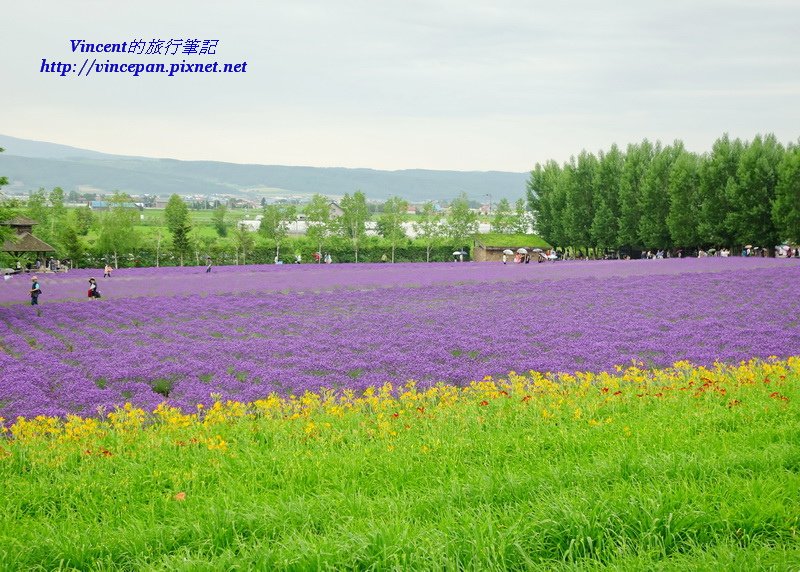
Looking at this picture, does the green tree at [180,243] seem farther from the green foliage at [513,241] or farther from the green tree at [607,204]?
the green tree at [607,204]

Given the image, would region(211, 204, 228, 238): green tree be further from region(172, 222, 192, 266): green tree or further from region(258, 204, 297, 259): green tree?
region(172, 222, 192, 266): green tree

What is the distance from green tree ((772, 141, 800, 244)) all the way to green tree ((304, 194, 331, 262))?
5638 centimetres

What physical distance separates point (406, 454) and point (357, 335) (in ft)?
48.5

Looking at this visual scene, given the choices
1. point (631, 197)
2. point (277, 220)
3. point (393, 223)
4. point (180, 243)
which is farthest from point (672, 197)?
point (180, 243)

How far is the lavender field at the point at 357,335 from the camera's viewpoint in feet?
53.7

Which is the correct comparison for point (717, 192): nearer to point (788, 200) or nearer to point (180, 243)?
point (788, 200)

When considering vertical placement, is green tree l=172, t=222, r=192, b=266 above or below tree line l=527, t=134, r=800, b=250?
below

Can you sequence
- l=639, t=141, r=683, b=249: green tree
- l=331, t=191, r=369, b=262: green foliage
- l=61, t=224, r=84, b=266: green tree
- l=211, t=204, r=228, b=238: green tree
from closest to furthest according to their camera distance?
l=61, t=224, r=84, b=266: green tree, l=639, t=141, r=683, b=249: green tree, l=331, t=191, r=369, b=262: green foliage, l=211, t=204, r=228, b=238: green tree

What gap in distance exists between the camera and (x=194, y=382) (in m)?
16.3

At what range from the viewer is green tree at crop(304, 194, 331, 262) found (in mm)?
101000

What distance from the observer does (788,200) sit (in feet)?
238

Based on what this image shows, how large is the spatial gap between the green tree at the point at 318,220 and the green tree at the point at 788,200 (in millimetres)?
56382

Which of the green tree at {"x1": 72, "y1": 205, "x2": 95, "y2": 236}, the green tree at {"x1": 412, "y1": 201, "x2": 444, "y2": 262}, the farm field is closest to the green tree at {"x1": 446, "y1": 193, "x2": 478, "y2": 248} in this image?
the green tree at {"x1": 412, "y1": 201, "x2": 444, "y2": 262}

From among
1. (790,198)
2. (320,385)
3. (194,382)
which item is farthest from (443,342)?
(790,198)
